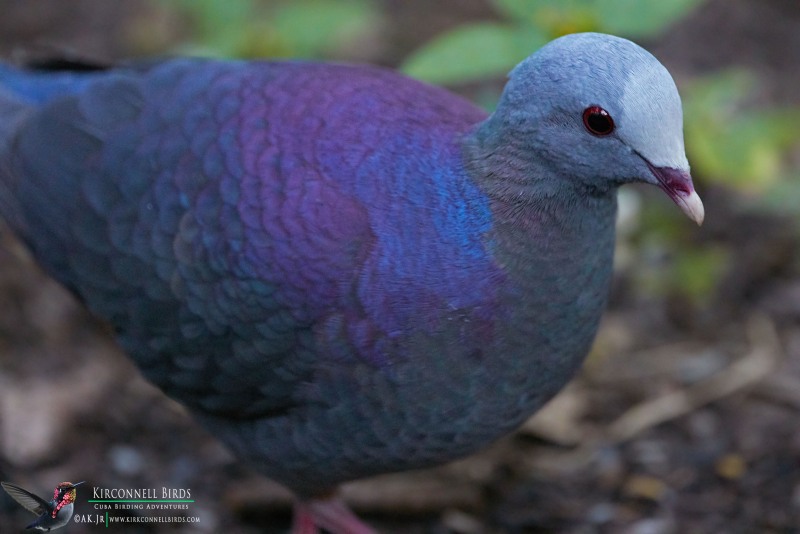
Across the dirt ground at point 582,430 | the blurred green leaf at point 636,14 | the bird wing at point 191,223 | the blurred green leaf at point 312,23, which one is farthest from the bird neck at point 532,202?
the blurred green leaf at point 312,23

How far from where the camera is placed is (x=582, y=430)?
4.12 m

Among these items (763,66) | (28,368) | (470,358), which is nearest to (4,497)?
(28,368)

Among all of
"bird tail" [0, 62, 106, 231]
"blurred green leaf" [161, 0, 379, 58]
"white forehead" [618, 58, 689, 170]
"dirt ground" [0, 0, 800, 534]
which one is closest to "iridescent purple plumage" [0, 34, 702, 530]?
"white forehead" [618, 58, 689, 170]

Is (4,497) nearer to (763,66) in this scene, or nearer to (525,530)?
(525,530)

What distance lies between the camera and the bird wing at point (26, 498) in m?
2.99

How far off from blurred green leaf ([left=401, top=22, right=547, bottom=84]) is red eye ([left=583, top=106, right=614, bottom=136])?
90cm

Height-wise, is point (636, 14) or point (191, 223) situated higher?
point (636, 14)

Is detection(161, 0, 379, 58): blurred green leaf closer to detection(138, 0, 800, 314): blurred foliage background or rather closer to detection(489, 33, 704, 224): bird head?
detection(138, 0, 800, 314): blurred foliage background

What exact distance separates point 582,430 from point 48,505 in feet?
6.68

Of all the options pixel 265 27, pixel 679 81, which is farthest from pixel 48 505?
pixel 679 81

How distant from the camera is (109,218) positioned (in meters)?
3.20

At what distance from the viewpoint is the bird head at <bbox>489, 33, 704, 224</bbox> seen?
2.45 meters

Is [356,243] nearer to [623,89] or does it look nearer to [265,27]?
[623,89]

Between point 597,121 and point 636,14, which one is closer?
point 597,121
